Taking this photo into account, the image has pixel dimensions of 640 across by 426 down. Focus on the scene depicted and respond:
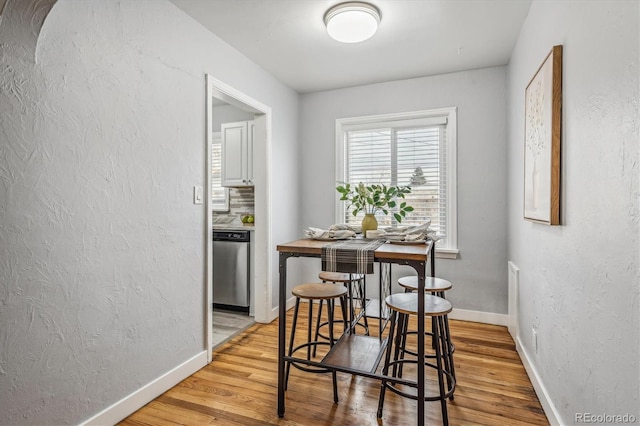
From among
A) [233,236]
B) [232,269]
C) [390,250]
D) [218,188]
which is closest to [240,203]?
[218,188]

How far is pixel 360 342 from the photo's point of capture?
2176mm

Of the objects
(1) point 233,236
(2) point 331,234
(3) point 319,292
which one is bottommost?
(3) point 319,292

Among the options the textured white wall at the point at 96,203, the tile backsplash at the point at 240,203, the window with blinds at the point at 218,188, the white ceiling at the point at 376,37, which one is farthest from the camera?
the window with blinds at the point at 218,188

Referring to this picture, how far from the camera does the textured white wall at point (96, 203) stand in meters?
1.41

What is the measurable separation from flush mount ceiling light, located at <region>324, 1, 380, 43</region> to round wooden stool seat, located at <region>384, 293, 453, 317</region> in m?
1.77

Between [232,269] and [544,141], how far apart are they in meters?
2.95

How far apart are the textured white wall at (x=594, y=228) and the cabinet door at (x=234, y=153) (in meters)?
2.72

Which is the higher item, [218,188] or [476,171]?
[476,171]

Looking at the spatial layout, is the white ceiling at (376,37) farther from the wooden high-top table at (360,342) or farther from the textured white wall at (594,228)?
the wooden high-top table at (360,342)

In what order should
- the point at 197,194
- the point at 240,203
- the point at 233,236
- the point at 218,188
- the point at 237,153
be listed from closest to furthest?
the point at 197,194
the point at 233,236
the point at 237,153
the point at 240,203
the point at 218,188

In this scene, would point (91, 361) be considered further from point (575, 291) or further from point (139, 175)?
point (575, 291)

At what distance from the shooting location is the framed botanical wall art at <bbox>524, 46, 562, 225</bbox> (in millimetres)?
1659

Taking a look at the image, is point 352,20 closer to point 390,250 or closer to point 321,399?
point 390,250

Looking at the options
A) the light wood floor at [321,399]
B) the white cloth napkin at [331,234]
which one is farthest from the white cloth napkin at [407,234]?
the light wood floor at [321,399]
